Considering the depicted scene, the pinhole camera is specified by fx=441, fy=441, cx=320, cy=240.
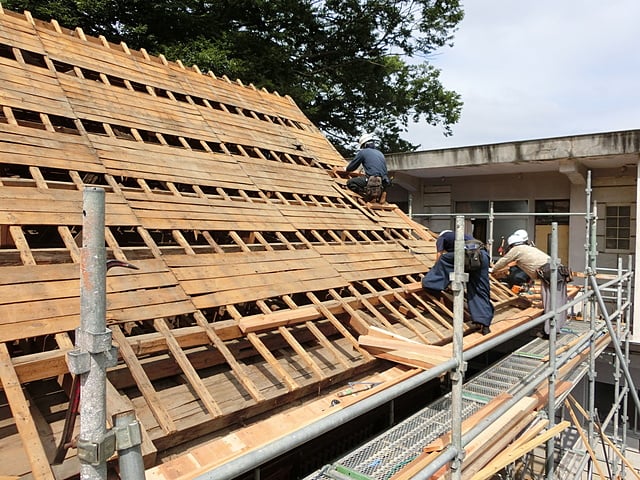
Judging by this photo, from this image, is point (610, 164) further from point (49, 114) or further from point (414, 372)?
point (49, 114)

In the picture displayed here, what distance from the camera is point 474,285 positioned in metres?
4.72

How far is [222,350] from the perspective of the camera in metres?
2.86

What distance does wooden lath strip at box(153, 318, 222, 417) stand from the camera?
8.19 feet

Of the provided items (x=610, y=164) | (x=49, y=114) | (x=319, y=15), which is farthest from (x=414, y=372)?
(x=319, y=15)

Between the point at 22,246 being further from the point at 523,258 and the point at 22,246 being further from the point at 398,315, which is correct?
the point at 523,258

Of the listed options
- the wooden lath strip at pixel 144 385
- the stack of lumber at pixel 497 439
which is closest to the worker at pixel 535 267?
the stack of lumber at pixel 497 439

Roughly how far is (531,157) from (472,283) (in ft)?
17.5

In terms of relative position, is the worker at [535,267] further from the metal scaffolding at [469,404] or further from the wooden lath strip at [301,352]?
the wooden lath strip at [301,352]

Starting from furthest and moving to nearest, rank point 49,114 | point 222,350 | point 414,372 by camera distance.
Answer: point 49,114
point 414,372
point 222,350

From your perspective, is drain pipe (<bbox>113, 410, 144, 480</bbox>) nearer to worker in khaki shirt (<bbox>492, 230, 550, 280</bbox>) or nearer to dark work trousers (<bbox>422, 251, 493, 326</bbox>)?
dark work trousers (<bbox>422, 251, 493, 326</bbox>)

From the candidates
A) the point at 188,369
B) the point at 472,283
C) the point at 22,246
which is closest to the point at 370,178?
the point at 472,283

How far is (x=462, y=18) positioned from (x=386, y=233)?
15033 mm

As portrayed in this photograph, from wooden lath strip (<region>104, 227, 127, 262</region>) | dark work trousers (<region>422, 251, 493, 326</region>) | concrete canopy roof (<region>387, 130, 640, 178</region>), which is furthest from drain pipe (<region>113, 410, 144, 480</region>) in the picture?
concrete canopy roof (<region>387, 130, 640, 178</region>)

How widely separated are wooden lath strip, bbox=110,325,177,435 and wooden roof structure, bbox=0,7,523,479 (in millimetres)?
10
